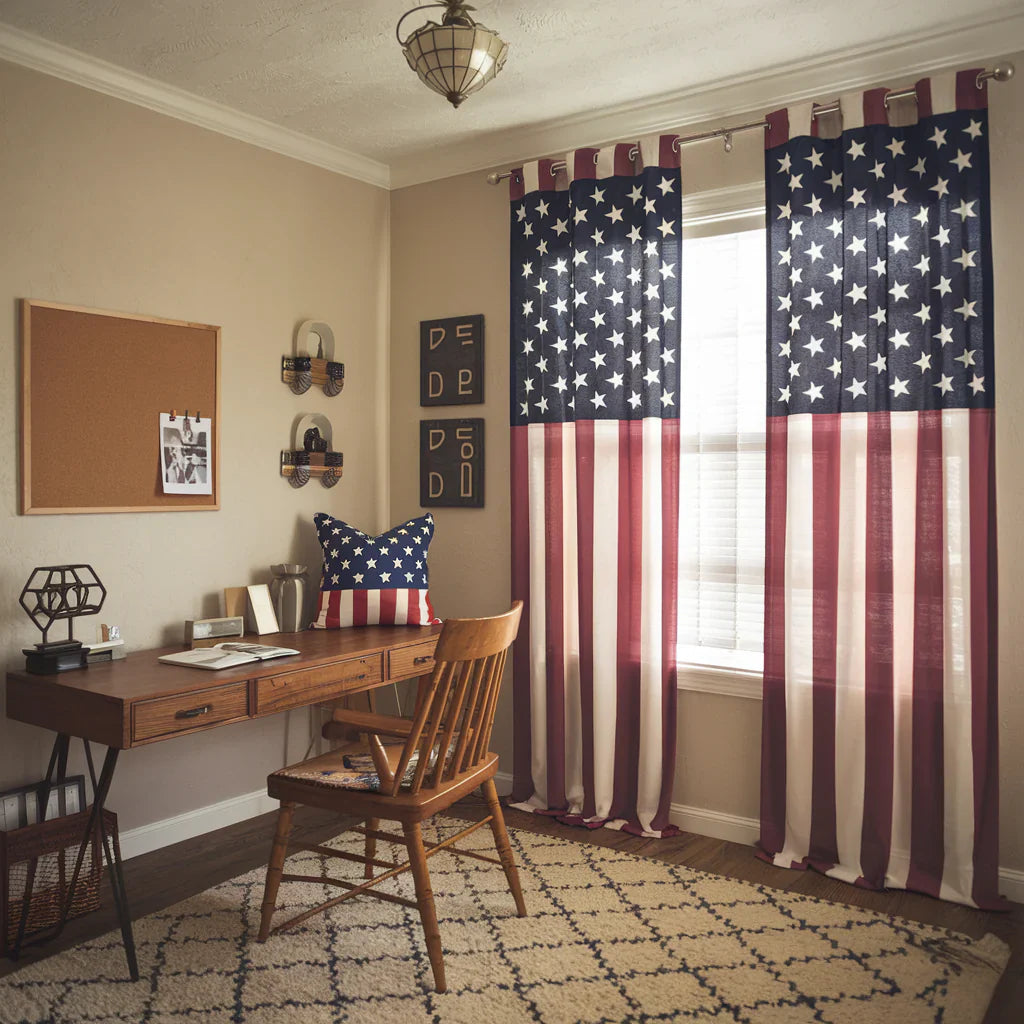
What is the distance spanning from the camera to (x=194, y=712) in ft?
8.45

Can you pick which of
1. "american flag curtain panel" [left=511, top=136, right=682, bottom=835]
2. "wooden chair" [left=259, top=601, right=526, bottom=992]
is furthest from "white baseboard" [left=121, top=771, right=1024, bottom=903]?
"wooden chair" [left=259, top=601, right=526, bottom=992]

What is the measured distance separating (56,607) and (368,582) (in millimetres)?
1066

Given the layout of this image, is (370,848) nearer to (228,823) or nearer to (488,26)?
(228,823)

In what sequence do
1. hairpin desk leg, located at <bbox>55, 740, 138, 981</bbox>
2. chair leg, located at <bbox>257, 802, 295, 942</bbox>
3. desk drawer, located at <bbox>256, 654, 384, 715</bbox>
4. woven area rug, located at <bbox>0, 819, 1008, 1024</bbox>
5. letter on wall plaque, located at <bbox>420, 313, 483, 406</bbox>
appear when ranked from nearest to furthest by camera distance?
woven area rug, located at <bbox>0, 819, 1008, 1024</bbox>
hairpin desk leg, located at <bbox>55, 740, 138, 981</bbox>
chair leg, located at <bbox>257, 802, 295, 942</bbox>
desk drawer, located at <bbox>256, 654, 384, 715</bbox>
letter on wall plaque, located at <bbox>420, 313, 483, 406</bbox>

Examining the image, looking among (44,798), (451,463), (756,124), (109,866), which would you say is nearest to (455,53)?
(756,124)

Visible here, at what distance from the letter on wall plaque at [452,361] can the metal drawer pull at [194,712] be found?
5.82 ft

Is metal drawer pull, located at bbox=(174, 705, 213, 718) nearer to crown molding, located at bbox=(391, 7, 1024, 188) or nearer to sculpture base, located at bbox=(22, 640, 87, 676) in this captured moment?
sculpture base, located at bbox=(22, 640, 87, 676)

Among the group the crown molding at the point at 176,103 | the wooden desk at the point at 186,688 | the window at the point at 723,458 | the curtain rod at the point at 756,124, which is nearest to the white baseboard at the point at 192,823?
the wooden desk at the point at 186,688

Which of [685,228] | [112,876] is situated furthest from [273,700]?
[685,228]

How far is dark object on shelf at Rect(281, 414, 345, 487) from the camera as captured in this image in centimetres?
A: 374

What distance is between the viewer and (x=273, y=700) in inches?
110

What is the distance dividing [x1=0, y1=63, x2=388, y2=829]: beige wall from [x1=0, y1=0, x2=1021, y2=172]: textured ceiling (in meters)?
0.26

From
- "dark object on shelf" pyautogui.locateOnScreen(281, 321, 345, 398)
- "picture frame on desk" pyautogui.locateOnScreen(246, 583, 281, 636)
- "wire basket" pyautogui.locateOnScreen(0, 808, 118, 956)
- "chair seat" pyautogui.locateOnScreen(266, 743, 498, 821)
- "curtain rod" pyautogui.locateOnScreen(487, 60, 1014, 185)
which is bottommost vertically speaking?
"wire basket" pyautogui.locateOnScreen(0, 808, 118, 956)

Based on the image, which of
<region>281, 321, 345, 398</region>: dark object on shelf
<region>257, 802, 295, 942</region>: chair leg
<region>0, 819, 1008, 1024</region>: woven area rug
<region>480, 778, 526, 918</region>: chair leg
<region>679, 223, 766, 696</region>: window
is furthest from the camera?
<region>281, 321, 345, 398</region>: dark object on shelf
